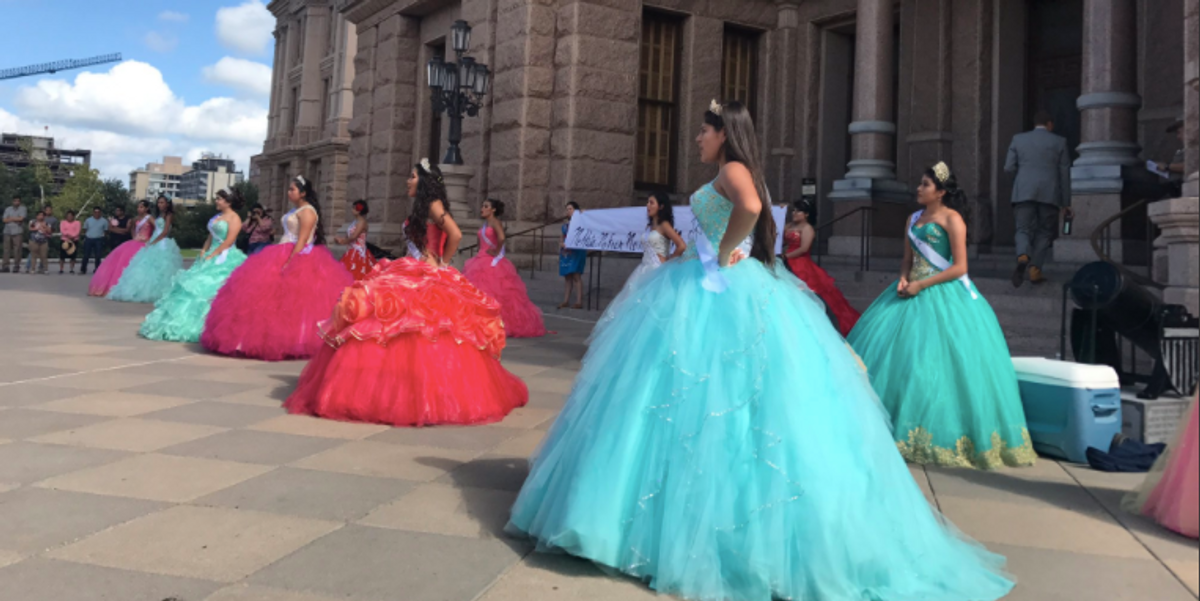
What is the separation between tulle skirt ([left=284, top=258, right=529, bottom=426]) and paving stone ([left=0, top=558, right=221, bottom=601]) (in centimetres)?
290

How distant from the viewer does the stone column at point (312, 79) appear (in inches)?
1746

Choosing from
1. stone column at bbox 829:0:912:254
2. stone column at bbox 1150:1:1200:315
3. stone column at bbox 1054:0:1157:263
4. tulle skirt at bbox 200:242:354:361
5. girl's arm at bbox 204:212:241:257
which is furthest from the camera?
stone column at bbox 829:0:912:254

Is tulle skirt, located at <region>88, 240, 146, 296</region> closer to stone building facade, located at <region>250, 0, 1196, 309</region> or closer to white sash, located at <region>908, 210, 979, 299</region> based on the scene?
stone building facade, located at <region>250, 0, 1196, 309</region>

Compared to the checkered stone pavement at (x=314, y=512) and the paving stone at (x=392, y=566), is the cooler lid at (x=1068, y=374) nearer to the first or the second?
the checkered stone pavement at (x=314, y=512)

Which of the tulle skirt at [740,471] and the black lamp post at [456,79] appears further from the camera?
the black lamp post at [456,79]

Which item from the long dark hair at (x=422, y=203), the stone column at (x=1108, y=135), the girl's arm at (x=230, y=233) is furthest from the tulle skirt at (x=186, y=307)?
the stone column at (x=1108, y=135)

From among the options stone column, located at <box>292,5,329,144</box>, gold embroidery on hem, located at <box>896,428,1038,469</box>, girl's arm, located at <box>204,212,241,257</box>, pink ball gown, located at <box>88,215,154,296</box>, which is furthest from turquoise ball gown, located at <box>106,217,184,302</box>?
stone column, located at <box>292,5,329,144</box>

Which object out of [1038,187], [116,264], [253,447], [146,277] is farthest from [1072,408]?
[116,264]

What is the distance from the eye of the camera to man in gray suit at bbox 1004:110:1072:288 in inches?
390

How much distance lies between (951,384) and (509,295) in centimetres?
731

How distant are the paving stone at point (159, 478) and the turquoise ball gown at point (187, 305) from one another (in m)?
6.13

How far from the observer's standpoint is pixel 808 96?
17.7 meters

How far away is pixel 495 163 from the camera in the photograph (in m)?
16.8

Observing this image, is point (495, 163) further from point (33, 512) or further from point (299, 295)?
point (33, 512)
